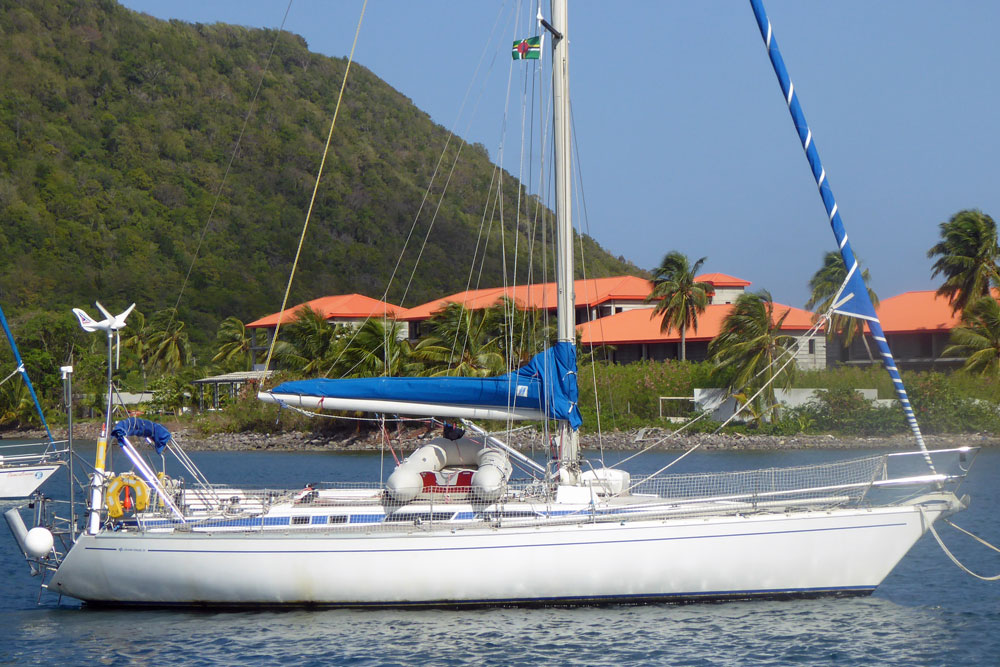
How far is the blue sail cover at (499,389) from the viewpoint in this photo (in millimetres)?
15234

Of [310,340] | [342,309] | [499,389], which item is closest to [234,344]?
[342,309]

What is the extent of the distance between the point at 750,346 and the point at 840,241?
3163 centimetres

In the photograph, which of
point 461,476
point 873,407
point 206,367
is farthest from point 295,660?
point 206,367

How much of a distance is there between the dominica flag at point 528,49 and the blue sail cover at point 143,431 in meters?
7.83

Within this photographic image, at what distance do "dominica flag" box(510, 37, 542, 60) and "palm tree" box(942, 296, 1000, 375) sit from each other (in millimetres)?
36222

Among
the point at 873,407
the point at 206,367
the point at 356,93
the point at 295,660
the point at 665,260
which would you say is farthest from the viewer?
the point at 356,93

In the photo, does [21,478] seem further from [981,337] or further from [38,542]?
[981,337]

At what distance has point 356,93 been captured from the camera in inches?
5891

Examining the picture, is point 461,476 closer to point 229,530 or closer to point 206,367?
point 229,530

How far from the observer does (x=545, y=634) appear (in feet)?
44.6

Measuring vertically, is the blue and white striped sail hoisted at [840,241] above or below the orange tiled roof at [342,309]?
below

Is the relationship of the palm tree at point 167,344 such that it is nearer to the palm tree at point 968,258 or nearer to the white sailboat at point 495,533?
the palm tree at point 968,258

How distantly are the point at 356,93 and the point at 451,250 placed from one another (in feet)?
181

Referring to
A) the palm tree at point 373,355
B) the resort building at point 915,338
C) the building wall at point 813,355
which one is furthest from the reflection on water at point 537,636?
the resort building at point 915,338
